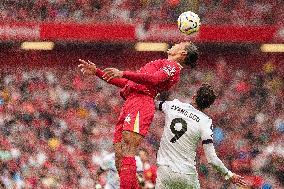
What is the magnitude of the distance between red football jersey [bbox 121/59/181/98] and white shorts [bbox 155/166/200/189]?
0.78 metres

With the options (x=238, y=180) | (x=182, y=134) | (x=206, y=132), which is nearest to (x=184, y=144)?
(x=182, y=134)

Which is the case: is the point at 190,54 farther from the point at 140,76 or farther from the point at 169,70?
the point at 140,76

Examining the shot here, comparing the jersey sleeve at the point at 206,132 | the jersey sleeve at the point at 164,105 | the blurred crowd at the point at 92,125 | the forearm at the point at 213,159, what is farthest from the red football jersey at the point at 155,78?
the blurred crowd at the point at 92,125

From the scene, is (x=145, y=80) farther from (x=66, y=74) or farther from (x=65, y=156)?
(x=66, y=74)

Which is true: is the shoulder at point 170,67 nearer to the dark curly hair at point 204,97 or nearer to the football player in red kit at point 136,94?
the football player in red kit at point 136,94

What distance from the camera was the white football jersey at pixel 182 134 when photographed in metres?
5.91

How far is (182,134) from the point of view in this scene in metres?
5.92

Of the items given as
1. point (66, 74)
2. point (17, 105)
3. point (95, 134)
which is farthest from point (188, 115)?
point (66, 74)

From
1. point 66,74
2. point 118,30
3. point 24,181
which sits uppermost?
point 118,30

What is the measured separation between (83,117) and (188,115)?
9.53 m

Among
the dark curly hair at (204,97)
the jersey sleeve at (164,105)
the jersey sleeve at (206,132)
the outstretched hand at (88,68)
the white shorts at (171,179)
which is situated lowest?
the white shorts at (171,179)

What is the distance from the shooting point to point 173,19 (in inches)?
642

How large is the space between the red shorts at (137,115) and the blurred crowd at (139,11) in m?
10.2

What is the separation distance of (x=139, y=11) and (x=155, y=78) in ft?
34.4
